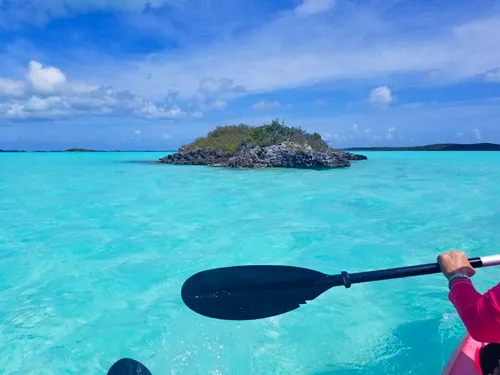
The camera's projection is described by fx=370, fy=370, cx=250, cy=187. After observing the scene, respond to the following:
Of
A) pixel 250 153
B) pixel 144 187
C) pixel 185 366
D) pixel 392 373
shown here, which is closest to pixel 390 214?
pixel 392 373

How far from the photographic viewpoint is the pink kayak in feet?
7.67

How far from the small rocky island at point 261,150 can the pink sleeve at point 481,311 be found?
1128 inches

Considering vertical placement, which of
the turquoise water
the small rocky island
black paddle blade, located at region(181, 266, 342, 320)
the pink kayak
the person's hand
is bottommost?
the turquoise water

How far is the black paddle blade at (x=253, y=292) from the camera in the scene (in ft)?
9.75

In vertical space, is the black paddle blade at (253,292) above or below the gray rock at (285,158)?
below

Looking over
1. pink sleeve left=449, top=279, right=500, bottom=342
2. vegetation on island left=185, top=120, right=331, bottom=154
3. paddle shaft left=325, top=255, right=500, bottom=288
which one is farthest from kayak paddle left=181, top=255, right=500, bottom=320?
vegetation on island left=185, top=120, right=331, bottom=154

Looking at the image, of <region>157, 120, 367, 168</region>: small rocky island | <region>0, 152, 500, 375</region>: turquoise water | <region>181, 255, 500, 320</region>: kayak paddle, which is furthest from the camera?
<region>157, 120, 367, 168</region>: small rocky island

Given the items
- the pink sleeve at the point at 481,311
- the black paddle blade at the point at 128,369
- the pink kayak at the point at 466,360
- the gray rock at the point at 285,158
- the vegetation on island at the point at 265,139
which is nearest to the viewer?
the pink sleeve at the point at 481,311

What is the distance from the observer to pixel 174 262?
280 inches

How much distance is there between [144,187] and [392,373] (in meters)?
16.1

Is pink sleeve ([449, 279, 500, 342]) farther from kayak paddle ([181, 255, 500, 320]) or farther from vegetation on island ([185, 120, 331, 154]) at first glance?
vegetation on island ([185, 120, 331, 154])

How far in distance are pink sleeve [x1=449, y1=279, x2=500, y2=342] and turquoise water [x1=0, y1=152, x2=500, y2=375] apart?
233cm

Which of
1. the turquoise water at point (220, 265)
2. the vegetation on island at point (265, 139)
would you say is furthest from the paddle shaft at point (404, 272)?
the vegetation on island at point (265, 139)

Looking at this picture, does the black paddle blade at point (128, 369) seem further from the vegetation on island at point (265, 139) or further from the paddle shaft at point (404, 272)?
the vegetation on island at point (265, 139)
